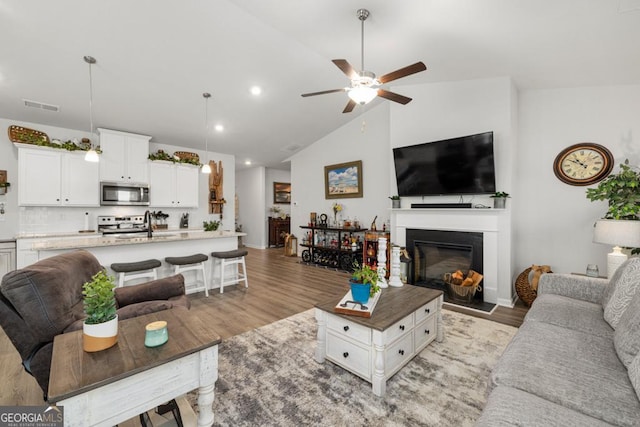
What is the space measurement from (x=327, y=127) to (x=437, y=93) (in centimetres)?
249

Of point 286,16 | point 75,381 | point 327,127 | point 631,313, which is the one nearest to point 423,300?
point 631,313

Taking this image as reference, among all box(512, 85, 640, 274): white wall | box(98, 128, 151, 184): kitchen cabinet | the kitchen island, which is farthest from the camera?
box(98, 128, 151, 184): kitchen cabinet

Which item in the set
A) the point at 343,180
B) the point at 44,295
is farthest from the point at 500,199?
the point at 44,295

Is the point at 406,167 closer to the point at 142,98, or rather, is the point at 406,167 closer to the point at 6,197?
the point at 142,98

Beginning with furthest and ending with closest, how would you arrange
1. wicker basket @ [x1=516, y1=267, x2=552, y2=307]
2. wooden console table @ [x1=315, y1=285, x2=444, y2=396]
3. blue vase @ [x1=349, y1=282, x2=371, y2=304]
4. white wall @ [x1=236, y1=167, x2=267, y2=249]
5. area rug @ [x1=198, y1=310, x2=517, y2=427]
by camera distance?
white wall @ [x1=236, y1=167, x2=267, y2=249] < wicker basket @ [x1=516, y1=267, x2=552, y2=307] < blue vase @ [x1=349, y1=282, x2=371, y2=304] < wooden console table @ [x1=315, y1=285, x2=444, y2=396] < area rug @ [x1=198, y1=310, x2=517, y2=427]

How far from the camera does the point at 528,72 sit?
11.1 ft

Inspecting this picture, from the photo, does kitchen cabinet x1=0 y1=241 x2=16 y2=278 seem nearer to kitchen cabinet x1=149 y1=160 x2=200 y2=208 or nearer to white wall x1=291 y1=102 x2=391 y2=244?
kitchen cabinet x1=149 y1=160 x2=200 y2=208

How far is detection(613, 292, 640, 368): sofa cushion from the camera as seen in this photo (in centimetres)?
136

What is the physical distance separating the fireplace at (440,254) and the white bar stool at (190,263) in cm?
317

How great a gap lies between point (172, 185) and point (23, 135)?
219 cm

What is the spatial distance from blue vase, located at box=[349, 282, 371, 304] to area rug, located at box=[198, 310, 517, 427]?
22.4 inches

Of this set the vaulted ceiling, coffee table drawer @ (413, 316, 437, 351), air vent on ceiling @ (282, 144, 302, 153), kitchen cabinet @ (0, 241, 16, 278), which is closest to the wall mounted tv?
A: the vaulted ceiling

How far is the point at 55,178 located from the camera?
172 inches

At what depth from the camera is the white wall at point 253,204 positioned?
8711mm
